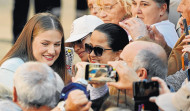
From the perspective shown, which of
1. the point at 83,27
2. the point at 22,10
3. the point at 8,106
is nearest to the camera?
the point at 8,106

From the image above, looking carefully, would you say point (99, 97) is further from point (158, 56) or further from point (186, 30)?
point (186, 30)

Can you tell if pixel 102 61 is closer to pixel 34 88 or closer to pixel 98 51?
pixel 98 51

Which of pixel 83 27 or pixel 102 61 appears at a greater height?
pixel 83 27

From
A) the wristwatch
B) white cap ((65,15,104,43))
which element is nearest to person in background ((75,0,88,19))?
white cap ((65,15,104,43))

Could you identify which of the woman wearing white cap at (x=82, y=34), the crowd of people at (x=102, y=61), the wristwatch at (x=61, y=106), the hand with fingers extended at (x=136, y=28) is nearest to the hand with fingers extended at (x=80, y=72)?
the crowd of people at (x=102, y=61)

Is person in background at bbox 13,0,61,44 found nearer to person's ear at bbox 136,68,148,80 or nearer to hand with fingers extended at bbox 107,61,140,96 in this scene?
person's ear at bbox 136,68,148,80

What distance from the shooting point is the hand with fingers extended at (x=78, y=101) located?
3238 millimetres

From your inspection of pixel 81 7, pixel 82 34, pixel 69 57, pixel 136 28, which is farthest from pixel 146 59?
pixel 81 7

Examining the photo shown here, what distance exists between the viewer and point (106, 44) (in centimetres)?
469

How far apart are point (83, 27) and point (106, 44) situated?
3.01 ft

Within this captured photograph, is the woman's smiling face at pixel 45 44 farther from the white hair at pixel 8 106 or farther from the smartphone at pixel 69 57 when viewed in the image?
the white hair at pixel 8 106

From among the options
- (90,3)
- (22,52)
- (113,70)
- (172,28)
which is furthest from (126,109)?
(90,3)

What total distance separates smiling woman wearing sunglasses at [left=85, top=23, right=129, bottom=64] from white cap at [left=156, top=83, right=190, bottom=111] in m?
1.54

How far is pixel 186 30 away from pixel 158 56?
2.10 feet
